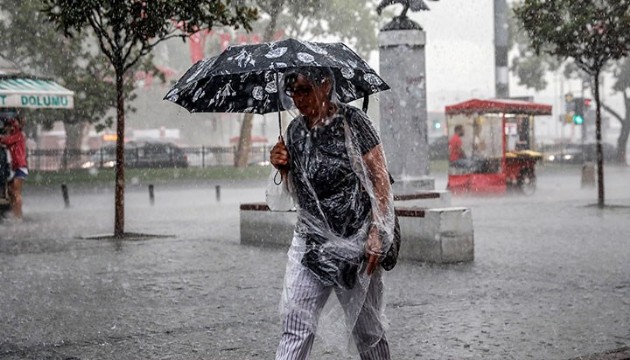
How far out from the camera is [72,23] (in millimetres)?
14477

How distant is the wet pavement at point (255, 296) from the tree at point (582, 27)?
136 inches

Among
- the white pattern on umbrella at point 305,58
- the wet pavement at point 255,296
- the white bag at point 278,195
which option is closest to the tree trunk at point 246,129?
the wet pavement at point 255,296

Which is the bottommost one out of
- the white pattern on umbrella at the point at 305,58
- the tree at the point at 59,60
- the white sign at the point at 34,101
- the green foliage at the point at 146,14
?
the white pattern on umbrella at the point at 305,58

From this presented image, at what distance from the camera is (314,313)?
182 inches

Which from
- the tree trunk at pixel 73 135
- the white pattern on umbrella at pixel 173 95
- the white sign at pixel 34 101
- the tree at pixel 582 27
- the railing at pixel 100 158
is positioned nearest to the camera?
the white pattern on umbrella at pixel 173 95

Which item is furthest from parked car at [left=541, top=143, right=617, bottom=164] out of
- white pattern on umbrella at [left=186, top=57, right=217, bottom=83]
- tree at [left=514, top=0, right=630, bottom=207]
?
white pattern on umbrella at [left=186, top=57, right=217, bottom=83]

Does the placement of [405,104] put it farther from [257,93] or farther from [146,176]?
[146,176]

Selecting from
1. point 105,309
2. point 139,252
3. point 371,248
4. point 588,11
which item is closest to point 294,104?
point 371,248

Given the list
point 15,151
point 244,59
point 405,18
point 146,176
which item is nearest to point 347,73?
point 244,59

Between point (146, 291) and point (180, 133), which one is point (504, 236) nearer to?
point (146, 291)

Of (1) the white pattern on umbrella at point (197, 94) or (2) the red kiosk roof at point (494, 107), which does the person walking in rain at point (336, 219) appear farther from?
(2) the red kiosk roof at point (494, 107)

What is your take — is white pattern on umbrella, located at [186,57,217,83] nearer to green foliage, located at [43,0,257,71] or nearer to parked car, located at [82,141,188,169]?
green foliage, located at [43,0,257,71]

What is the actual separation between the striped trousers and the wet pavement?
1.85 m

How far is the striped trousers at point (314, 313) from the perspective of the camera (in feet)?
14.9
